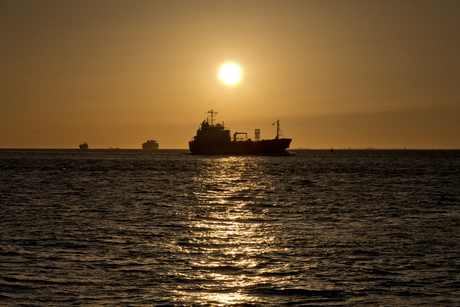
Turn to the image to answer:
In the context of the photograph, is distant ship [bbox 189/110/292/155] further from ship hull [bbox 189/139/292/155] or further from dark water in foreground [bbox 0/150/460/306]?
dark water in foreground [bbox 0/150/460/306]

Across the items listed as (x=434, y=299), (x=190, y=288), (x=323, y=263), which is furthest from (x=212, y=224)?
(x=434, y=299)

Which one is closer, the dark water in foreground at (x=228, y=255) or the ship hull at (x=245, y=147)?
the dark water in foreground at (x=228, y=255)

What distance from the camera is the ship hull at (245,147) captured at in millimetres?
179375

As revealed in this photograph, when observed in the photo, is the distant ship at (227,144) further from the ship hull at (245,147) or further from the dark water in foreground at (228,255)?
the dark water in foreground at (228,255)

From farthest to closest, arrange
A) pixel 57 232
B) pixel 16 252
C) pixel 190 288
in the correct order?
pixel 57 232, pixel 16 252, pixel 190 288

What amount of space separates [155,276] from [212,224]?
427 inches

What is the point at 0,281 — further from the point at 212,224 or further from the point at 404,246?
the point at 404,246

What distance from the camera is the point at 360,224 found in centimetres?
2558

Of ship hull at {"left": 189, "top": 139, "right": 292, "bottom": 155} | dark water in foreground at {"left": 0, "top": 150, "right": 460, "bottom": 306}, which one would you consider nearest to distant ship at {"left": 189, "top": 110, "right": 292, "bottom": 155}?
ship hull at {"left": 189, "top": 139, "right": 292, "bottom": 155}

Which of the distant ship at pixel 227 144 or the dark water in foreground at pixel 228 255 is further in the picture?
the distant ship at pixel 227 144

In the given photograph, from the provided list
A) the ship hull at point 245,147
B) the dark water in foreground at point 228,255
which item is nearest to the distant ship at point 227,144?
the ship hull at point 245,147

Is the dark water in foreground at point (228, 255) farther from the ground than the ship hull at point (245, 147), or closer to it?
closer to it

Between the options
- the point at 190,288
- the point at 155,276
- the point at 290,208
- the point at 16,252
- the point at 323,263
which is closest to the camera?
the point at 190,288

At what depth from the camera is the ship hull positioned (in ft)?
589
